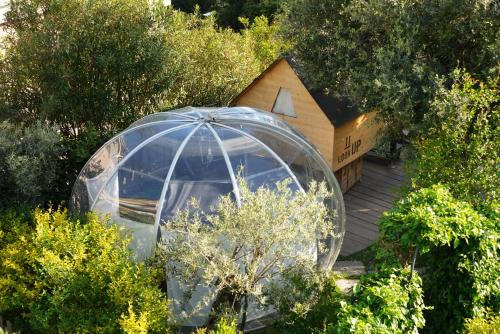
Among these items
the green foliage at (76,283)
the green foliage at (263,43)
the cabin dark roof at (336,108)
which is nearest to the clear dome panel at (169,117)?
the green foliage at (76,283)

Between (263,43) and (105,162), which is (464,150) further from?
(263,43)

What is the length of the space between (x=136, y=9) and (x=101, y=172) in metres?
3.92

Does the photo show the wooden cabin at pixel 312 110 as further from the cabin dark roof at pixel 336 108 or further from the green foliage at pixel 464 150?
the green foliage at pixel 464 150

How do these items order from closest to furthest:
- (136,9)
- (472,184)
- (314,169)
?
(472,184) < (314,169) < (136,9)

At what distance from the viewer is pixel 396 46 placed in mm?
11844

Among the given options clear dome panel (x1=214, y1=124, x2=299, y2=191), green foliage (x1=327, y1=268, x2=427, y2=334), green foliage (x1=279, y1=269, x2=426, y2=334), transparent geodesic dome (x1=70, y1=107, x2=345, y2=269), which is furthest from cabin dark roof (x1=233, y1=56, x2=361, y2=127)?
green foliage (x1=327, y1=268, x2=427, y2=334)

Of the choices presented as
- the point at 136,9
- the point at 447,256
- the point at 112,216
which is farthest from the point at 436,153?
the point at 136,9

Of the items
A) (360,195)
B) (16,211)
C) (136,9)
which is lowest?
(360,195)

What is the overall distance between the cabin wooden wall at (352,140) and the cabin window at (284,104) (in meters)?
1.21

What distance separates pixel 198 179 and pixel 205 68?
217 inches

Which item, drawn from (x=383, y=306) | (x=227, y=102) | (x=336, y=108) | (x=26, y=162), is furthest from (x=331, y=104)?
(x=383, y=306)

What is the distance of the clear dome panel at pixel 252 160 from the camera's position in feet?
33.9

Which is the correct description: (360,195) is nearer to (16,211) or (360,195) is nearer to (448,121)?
(448,121)

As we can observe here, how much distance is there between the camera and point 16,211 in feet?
36.2
